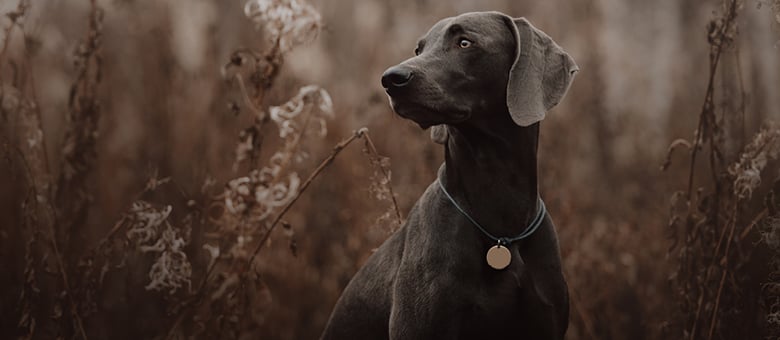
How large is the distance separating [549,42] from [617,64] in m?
3.28

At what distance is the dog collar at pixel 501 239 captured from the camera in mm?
2676

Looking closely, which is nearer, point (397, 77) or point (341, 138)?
point (397, 77)

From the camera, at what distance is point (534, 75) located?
A: 2.75 metres

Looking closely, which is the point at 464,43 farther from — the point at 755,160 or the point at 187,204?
the point at 187,204

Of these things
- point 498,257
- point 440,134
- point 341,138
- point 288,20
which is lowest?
point 341,138

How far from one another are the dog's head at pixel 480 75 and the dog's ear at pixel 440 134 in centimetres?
23

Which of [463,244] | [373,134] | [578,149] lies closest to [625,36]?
[578,149]

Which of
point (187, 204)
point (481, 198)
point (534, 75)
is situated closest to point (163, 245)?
point (187, 204)

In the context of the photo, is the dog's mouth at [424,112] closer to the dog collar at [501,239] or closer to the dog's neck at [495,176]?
the dog's neck at [495,176]

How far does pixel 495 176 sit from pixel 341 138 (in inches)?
87.7

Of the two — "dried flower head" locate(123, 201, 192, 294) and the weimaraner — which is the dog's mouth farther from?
"dried flower head" locate(123, 201, 192, 294)

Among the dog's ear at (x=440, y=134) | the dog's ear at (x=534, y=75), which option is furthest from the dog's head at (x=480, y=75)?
the dog's ear at (x=440, y=134)

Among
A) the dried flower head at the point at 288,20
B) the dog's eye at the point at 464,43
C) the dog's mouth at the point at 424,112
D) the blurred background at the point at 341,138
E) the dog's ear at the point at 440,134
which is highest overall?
the dog's eye at the point at 464,43

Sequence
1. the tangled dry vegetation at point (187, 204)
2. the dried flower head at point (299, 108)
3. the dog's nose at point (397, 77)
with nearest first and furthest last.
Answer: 1. the dog's nose at point (397, 77)
2. the tangled dry vegetation at point (187, 204)
3. the dried flower head at point (299, 108)
